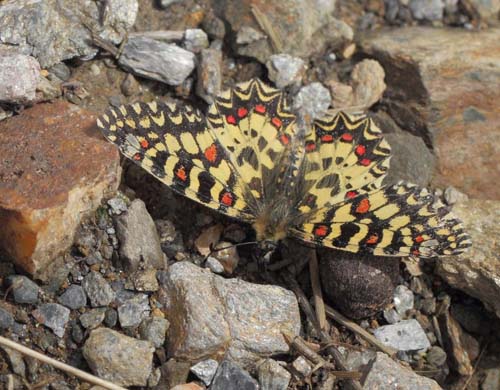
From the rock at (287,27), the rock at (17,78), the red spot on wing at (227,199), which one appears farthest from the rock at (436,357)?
the rock at (17,78)

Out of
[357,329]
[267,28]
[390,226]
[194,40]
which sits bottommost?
[357,329]

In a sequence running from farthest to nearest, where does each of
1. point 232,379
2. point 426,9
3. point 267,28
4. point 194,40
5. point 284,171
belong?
point 426,9
point 267,28
point 194,40
point 284,171
point 232,379

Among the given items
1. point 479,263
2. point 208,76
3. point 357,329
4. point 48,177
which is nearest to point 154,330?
point 48,177

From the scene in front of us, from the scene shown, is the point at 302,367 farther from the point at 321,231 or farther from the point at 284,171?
the point at 284,171

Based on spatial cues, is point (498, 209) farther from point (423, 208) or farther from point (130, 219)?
point (130, 219)

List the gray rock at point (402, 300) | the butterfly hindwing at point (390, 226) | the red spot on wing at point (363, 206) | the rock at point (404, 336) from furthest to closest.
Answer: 1. the gray rock at point (402, 300)
2. the rock at point (404, 336)
3. the red spot on wing at point (363, 206)
4. the butterfly hindwing at point (390, 226)

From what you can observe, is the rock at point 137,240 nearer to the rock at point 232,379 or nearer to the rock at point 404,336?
the rock at point 232,379

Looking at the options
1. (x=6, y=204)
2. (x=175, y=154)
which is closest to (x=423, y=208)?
(x=175, y=154)

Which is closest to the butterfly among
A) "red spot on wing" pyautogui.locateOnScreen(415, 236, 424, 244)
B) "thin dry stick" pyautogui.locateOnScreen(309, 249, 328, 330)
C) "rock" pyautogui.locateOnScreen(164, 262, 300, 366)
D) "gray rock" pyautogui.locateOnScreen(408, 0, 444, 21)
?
"red spot on wing" pyautogui.locateOnScreen(415, 236, 424, 244)
